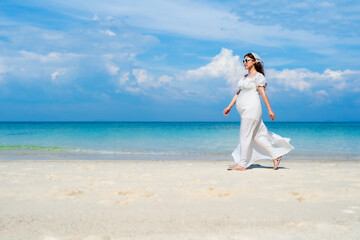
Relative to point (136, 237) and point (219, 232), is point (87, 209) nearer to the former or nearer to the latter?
point (136, 237)

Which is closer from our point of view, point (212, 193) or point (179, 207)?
point (179, 207)

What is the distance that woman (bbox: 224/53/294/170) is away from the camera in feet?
20.0

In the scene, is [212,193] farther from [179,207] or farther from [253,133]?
[253,133]

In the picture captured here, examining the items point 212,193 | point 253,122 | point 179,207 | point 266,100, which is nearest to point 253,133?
point 253,122

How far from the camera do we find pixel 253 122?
610 cm

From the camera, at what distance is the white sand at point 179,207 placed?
2867 mm

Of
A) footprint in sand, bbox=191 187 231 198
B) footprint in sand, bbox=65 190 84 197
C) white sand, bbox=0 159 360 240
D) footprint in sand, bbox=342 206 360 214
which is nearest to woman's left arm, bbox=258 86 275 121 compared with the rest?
white sand, bbox=0 159 360 240

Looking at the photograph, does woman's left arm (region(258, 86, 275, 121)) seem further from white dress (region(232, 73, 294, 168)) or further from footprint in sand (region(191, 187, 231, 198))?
footprint in sand (region(191, 187, 231, 198))

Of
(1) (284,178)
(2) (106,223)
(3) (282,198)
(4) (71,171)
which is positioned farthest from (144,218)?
(4) (71,171)

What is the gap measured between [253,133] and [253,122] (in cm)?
28

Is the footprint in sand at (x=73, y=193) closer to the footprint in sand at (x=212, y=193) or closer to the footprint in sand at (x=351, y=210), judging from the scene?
the footprint in sand at (x=212, y=193)

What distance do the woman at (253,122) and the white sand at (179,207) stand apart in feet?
2.98

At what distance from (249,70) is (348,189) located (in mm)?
2793

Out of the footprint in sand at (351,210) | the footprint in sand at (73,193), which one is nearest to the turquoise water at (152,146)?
the footprint in sand at (73,193)
